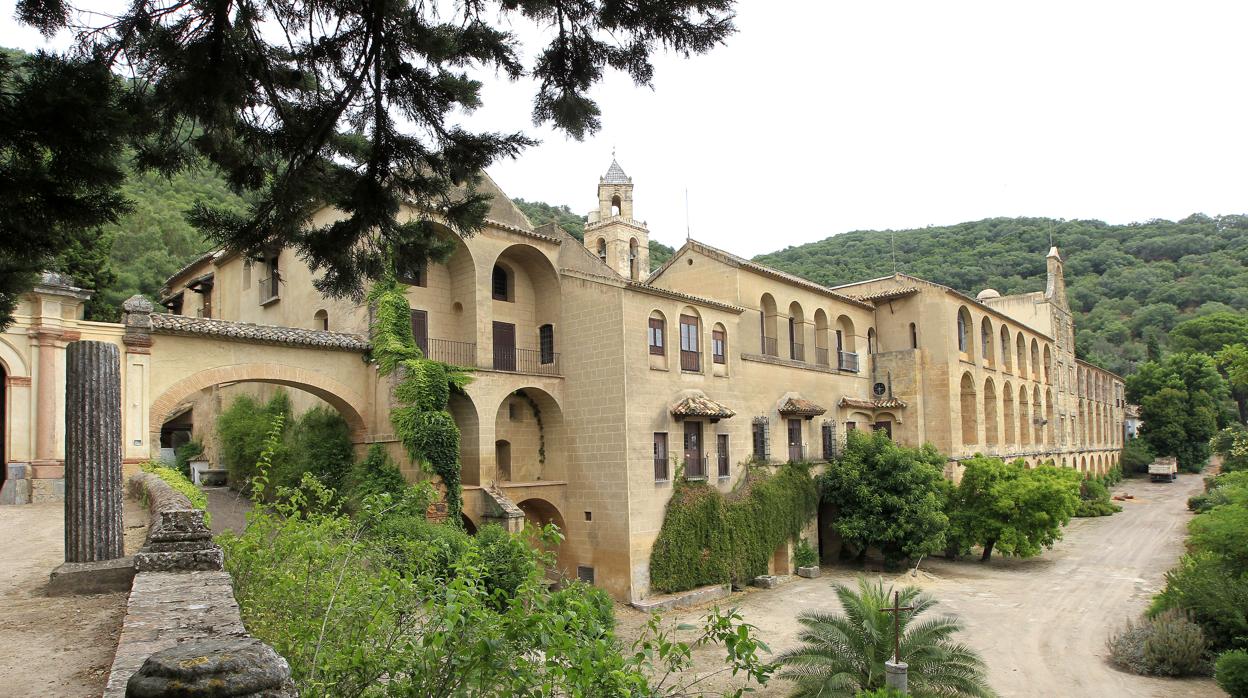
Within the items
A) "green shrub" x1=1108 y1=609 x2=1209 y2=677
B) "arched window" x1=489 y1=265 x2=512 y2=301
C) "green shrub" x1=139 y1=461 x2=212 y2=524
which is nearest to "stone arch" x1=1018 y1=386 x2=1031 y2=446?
"green shrub" x1=1108 y1=609 x2=1209 y2=677

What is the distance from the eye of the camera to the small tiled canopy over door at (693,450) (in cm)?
2405

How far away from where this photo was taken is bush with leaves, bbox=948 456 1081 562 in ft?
90.0

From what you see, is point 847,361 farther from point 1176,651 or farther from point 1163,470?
point 1163,470

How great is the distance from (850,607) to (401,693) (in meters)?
12.9

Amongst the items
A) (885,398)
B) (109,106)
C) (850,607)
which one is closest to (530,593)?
(109,106)

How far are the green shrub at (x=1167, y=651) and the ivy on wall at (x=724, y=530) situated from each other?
10.2 meters

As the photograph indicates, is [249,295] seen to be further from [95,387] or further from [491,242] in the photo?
[95,387]

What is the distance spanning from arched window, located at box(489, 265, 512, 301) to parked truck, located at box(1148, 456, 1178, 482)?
56649 mm

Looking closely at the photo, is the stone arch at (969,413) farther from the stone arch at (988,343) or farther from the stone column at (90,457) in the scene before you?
the stone column at (90,457)

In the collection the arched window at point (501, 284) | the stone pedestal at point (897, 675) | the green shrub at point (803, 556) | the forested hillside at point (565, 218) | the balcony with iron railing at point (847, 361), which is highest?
the forested hillside at point (565, 218)

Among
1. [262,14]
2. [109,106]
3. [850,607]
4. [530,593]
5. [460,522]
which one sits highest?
[262,14]

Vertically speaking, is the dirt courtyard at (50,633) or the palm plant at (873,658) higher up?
the dirt courtyard at (50,633)

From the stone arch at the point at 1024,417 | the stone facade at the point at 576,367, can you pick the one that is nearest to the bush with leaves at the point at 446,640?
the stone facade at the point at 576,367

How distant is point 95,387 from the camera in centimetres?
791
